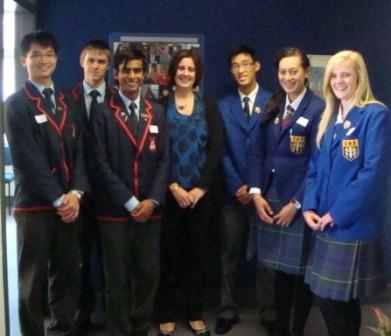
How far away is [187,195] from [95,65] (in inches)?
33.2

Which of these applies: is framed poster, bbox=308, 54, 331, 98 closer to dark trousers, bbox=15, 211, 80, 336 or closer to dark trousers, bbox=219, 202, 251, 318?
dark trousers, bbox=219, 202, 251, 318

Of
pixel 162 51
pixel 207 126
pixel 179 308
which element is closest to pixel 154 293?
pixel 179 308

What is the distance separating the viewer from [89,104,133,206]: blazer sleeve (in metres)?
2.29

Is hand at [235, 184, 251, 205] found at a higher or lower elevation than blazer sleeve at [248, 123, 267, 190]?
lower

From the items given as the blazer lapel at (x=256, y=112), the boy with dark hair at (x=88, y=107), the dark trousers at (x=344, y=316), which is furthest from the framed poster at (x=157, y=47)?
the dark trousers at (x=344, y=316)

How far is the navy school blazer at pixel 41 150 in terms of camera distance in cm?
214

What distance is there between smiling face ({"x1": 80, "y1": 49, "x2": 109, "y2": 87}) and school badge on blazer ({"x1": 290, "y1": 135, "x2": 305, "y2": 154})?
106cm

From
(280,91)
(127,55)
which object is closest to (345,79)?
(280,91)

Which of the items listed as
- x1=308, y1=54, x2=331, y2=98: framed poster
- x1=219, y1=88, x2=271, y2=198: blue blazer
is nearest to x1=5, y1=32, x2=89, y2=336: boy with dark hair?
x1=219, y1=88, x2=271, y2=198: blue blazer

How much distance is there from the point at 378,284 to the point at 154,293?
1.10m

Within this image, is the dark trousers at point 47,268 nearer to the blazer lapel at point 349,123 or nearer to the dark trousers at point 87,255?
the dark trousers at point 87,255

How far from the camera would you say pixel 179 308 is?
2648mm

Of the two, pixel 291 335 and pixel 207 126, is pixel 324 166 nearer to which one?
pixel 207 126

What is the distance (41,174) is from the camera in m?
2.15
